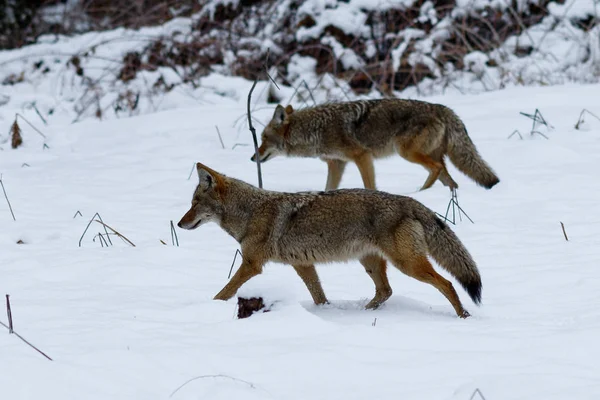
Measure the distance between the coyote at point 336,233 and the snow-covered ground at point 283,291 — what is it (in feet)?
0.84

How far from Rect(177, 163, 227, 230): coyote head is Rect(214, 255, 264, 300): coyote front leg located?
0.50m

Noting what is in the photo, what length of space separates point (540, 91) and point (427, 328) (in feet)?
28.7

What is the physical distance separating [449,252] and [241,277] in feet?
4.64

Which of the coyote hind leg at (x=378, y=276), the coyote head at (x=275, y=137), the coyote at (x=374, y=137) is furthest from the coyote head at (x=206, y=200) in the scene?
the coyote head at (x=275, y=137)

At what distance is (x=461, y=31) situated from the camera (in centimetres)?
1711

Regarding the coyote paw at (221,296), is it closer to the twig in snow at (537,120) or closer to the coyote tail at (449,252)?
the coyote tail at (449,252)

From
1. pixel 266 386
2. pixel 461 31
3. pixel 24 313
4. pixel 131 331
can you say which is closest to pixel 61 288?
pixel 24 313

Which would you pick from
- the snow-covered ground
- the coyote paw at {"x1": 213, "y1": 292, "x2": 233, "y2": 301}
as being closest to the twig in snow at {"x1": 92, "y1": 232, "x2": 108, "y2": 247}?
the snow-covered ground

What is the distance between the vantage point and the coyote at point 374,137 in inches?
381

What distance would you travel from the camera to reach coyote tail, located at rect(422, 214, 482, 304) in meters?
5.76

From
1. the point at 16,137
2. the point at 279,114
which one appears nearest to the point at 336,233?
the point at 279,114

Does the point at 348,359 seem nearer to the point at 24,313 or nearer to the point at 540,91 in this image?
the point at 24,313

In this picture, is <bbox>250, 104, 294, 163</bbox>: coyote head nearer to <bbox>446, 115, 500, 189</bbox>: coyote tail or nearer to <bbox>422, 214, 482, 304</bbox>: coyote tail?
<bbox>446, 115, 500, 189</bbox>: coyote tail

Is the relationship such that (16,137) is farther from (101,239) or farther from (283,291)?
(283,291)
